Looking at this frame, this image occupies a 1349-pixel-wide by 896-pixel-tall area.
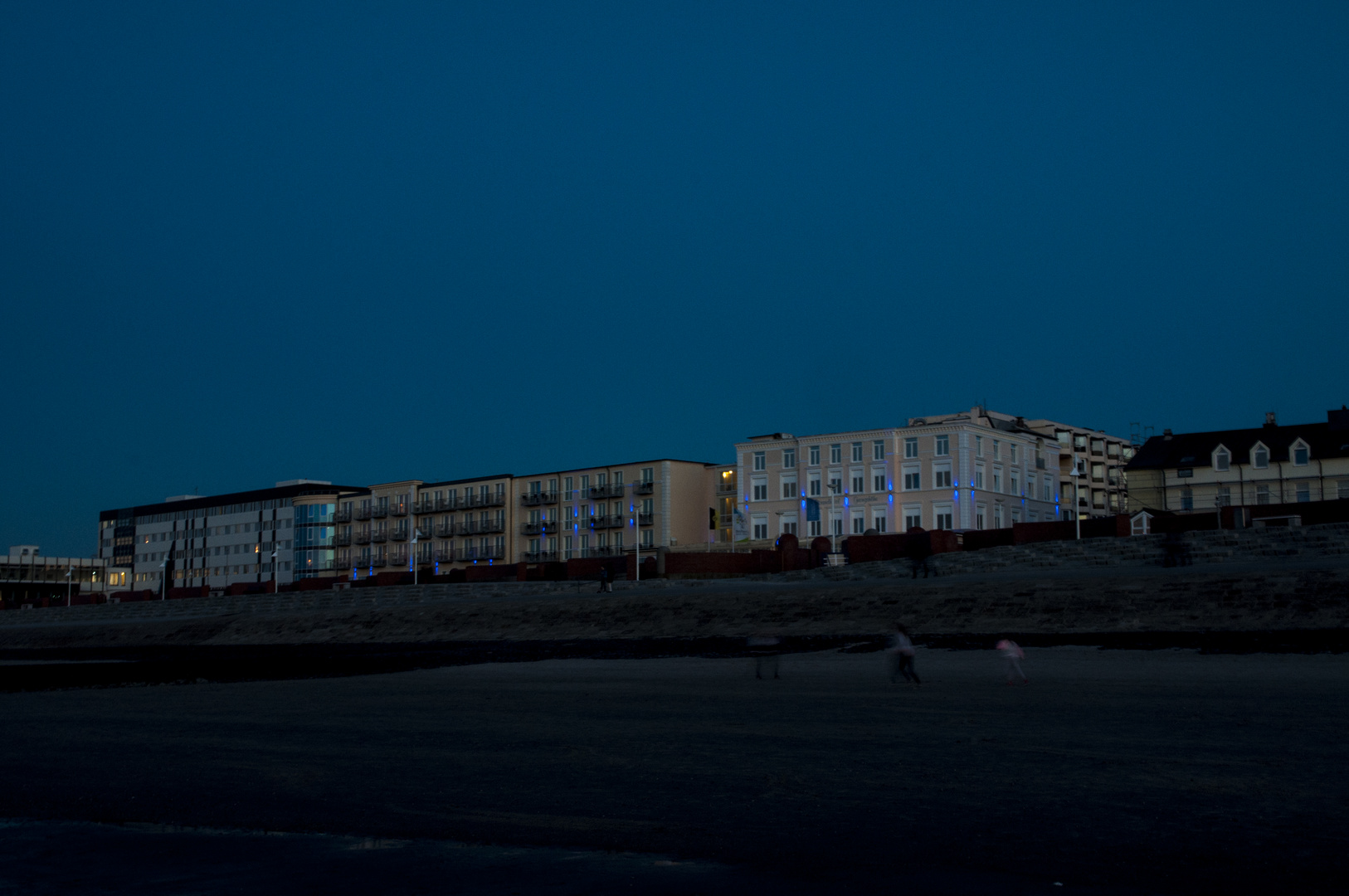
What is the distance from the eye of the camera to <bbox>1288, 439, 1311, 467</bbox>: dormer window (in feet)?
310

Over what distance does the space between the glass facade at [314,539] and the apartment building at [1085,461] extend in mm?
73909

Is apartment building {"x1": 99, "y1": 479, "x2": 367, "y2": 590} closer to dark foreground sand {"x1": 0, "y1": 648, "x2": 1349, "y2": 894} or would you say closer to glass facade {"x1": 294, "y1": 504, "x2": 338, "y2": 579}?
glass facade {"x1": 294, "y1": 504, "x2": 338, "y2": 579}

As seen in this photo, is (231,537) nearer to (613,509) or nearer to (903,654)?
(613,509)

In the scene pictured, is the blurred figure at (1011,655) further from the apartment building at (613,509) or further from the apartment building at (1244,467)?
the apartment building at (613,509)

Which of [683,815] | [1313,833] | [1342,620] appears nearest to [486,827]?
[683,815]

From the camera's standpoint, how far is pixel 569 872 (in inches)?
272

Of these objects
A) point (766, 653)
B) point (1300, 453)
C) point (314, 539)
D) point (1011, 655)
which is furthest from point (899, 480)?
point (1011, 655)

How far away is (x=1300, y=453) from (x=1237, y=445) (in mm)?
5720

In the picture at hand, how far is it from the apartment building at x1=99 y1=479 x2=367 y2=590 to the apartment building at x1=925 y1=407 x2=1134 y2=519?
7593 cm

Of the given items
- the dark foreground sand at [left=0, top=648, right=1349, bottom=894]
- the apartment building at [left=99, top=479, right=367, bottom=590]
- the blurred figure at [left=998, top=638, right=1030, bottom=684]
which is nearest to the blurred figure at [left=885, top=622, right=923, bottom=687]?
the dark foreground sand at [left=0, top=648, right=1349, bottom=894]

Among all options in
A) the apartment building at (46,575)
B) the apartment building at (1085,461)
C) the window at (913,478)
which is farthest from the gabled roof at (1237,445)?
the apartment building at (46,575)

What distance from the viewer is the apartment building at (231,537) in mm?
140375

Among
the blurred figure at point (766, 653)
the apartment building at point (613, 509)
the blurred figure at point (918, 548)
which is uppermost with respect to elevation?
the apartment building at point (613, 509)

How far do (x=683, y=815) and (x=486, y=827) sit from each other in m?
1.51
